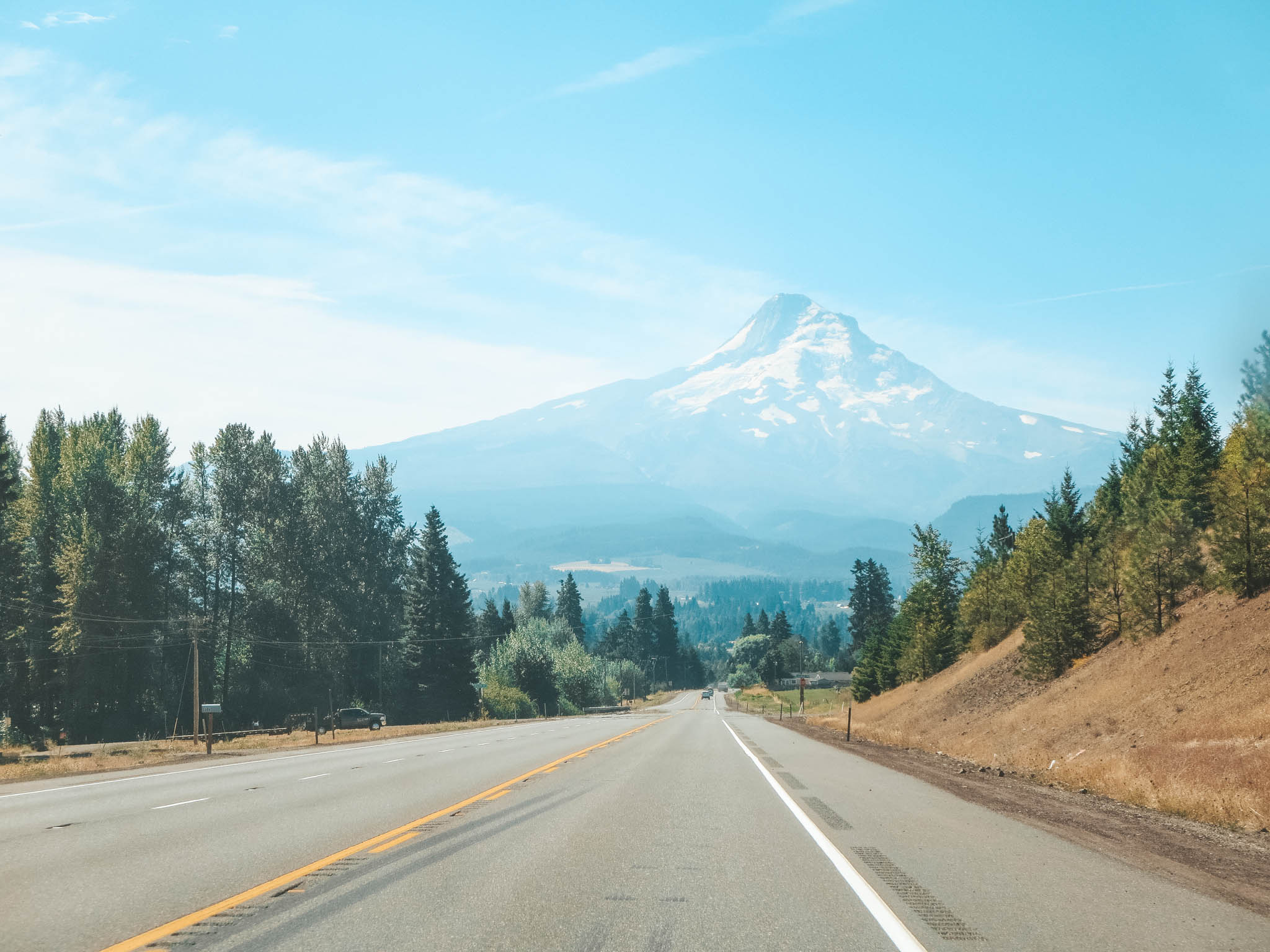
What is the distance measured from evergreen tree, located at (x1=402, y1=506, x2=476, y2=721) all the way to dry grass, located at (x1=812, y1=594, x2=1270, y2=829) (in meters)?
43.3

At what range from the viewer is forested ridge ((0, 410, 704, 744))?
57.7m

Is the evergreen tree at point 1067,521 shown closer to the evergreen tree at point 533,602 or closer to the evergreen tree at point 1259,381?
the evergreen tree at point 1259,381

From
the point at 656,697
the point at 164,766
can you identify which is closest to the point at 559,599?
the point at 656,697

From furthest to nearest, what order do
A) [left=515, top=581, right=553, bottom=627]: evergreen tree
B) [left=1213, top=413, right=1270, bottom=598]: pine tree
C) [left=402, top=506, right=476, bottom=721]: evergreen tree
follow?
[left=515, top=581, right=553, bottom=627]: evergreen tree < [left=402, top=506, right=476, bottom=721]: evergreen tree < [left=1213, top=413, right=1270, bottom=598]: pine tree

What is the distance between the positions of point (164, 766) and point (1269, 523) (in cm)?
3015

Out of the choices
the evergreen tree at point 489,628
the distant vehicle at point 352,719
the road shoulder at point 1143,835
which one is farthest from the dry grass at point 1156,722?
the evergreen tree at point 489,628

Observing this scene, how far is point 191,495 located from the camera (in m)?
69.1

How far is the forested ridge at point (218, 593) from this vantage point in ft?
189

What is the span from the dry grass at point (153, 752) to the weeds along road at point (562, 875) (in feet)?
28.4

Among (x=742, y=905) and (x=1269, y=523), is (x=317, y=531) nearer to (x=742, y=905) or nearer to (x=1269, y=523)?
(x=1269, y=523)

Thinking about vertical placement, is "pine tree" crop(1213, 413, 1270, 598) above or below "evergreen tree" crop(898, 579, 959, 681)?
above

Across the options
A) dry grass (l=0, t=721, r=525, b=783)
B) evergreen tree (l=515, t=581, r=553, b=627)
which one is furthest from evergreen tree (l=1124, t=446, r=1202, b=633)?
evergreen tree (l=515, t=581, r=553, b=627)

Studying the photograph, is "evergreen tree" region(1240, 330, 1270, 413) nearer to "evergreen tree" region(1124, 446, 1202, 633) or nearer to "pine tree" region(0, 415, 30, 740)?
"evergreen tree" region(1124, 446, 1202, 633)

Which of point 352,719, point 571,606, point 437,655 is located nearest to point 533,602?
point 571,606
